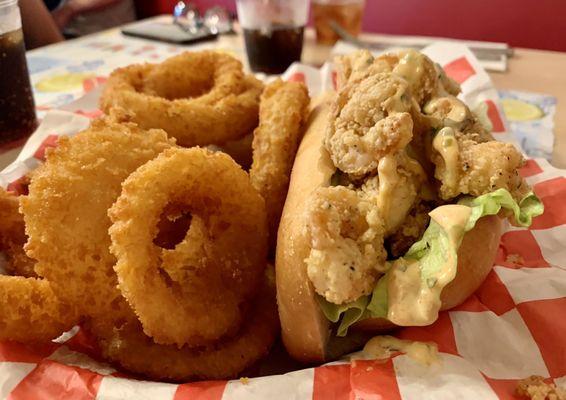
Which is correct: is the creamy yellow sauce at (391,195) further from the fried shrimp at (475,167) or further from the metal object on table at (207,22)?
the metal object on table at (207,22)

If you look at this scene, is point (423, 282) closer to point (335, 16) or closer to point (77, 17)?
point (335, 16)

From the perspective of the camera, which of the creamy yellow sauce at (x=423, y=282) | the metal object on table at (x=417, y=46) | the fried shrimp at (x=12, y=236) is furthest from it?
the metal object on table at (x=417, y=46)

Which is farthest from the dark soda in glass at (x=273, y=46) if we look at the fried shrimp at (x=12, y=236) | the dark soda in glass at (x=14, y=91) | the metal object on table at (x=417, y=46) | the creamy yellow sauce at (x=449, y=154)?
the creamy yellow sauce at (x=449, y=154)

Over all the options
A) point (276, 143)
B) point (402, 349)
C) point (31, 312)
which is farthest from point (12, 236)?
point (402, 349)

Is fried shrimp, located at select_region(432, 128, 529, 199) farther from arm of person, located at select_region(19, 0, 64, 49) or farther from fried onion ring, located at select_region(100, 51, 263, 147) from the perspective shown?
arm of person, located at select_region(19, 0, 64, 49)

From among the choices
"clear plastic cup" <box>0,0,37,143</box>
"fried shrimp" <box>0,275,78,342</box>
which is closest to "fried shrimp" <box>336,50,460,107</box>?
"fried shrimp" <box>0,275,78,342</box>

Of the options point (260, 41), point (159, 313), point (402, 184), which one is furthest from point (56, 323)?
point (260, 41)
